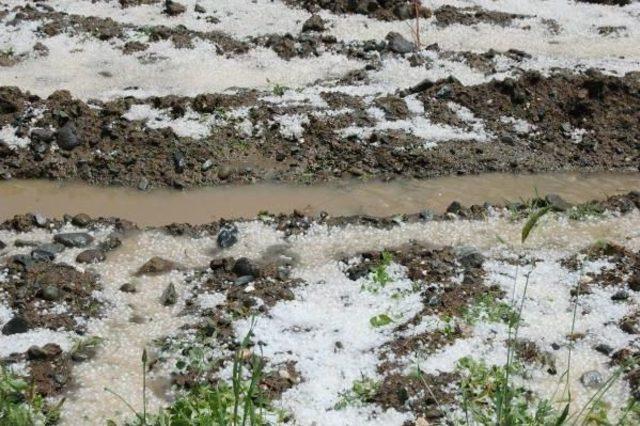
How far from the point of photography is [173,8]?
33.8 ft

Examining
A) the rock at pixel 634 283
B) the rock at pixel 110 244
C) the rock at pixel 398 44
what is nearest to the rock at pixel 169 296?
the rock at pixel 110 244

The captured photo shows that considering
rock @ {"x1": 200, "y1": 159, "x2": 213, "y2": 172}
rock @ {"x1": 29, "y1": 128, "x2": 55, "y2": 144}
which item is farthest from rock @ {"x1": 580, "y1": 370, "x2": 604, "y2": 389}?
rock @ {"x1": 29, "y1": 128, "x2": 55, "y2": 144}

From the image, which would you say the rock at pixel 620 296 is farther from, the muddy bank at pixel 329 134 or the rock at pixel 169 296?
the rock at pixel 169 296

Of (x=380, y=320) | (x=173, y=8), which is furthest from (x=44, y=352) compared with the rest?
(x=173, y=8)

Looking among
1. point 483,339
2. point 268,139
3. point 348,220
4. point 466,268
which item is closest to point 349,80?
point 268,139

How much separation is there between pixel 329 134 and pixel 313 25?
7.69ft

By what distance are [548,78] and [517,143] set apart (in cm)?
87

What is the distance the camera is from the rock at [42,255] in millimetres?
6066

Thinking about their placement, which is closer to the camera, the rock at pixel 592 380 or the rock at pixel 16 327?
the rock at pixel 592 380

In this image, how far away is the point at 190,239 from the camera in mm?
6477

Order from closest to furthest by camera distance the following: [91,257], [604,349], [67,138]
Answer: [604,349] → [91,257] → [67,138]

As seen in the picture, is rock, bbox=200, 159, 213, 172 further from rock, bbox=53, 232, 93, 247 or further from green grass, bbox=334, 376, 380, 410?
green grass, bbox=334, 376, 380, 410

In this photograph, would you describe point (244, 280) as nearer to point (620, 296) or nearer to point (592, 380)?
point (592, 380)

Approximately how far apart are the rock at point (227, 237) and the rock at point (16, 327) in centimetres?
147
